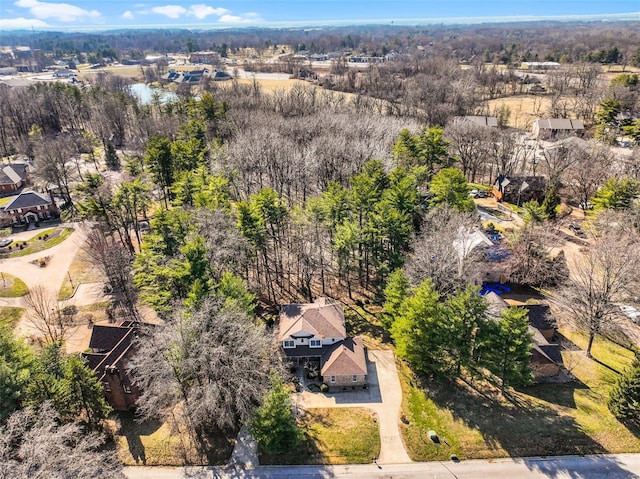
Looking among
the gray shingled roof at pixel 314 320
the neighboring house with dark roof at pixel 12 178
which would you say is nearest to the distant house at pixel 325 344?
the gray shingled roof at pixel 314 320

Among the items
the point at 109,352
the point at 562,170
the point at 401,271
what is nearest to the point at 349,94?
the point at 562,170

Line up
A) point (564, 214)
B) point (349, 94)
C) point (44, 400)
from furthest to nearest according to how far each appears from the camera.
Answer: point (349, 94)
point (564, 214)
point (44, 400)

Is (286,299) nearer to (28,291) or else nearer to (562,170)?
(28,291)

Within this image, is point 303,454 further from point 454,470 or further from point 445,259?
point 445,259

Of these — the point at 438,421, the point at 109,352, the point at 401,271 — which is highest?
the point at 401,271

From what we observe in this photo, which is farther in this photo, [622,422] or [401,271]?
[401,271]

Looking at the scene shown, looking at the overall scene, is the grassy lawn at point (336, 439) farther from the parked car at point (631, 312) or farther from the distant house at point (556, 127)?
the distant house at point (556, 127)
